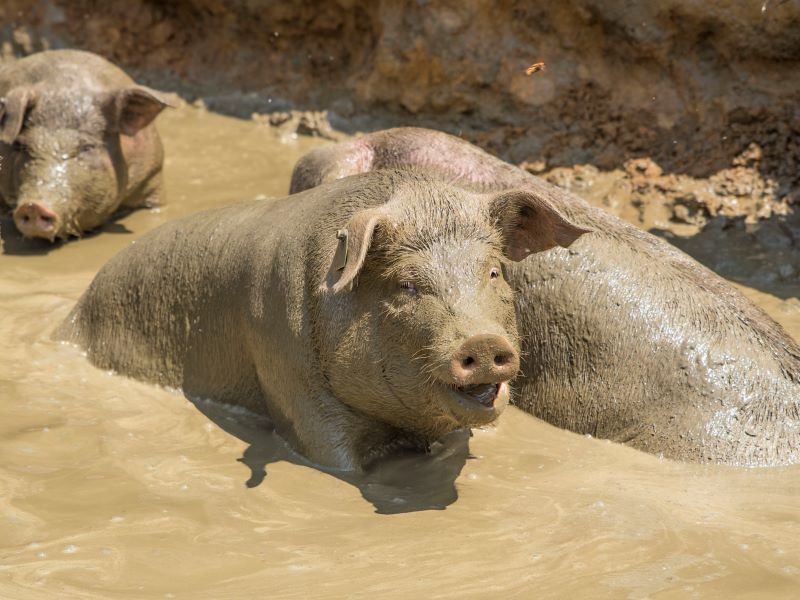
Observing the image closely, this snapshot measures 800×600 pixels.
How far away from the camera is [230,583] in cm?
493

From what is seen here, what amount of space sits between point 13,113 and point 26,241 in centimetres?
98

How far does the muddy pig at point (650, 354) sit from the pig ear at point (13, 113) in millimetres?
4741

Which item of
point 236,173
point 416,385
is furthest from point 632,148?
point 416,385

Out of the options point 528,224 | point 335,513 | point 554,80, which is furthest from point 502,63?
point 335,513

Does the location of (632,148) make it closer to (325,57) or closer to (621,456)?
(325,57)

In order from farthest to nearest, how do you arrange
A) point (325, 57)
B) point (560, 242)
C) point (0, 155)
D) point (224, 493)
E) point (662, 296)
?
point (325, 57)
point (0, 155)
point (662, 296)
point (560, 242)
point (224, 493)

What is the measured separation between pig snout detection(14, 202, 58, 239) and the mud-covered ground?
2.93 m

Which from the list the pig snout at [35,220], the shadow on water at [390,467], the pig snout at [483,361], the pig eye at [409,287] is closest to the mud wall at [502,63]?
the pig snout at [35,220]

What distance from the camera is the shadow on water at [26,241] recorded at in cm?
1014

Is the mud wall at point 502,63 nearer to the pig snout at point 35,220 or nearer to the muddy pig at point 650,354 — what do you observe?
the pig snout at point 35,220

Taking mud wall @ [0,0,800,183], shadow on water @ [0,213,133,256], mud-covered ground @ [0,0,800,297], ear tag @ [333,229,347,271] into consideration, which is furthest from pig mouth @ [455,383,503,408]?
shadow on water @ [0,213,133,256]

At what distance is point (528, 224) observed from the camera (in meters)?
6.33

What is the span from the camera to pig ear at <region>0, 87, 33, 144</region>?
33.8 ft

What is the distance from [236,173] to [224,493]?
19.9 feet
